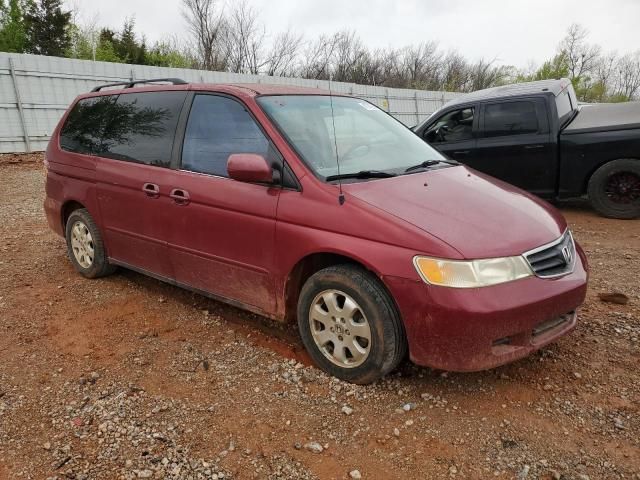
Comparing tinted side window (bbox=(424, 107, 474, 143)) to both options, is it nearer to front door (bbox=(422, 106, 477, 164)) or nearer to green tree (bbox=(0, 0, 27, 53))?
front door (bbox=(422, 106, 477, 164))

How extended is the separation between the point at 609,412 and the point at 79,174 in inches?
171

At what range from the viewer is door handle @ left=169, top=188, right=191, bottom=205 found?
3530mm

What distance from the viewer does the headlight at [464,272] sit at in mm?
2514

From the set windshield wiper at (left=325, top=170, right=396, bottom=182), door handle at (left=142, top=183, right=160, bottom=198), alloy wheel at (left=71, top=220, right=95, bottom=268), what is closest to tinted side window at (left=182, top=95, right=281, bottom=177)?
door handle at (left=142, top=183, right=160, bottom=198)

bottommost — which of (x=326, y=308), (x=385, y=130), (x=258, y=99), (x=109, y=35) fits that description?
(x=326, y=308)

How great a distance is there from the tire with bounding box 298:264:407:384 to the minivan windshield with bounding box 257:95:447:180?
68cm

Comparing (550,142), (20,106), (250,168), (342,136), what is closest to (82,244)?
(250,168)

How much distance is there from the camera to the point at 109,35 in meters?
30.5

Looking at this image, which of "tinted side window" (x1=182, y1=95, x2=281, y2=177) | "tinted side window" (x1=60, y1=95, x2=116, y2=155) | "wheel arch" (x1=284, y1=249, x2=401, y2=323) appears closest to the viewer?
"wheel arch" (x1=284, y1=249, x2=401, y2=323)

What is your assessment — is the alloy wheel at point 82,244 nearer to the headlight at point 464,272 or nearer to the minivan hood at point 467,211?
the minivan hood at point 467,211

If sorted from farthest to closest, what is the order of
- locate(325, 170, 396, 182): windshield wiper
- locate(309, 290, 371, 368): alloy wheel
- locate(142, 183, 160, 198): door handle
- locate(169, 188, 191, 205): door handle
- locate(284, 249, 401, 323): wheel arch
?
locate(142, 183, 160, 198): door handle
locate(169, 188, 191, 205): door handle
locate(325, 170, 396, 182): windshield wiper
locate(284, 249, 401, 323): wheel arch
locate(309, 290, 371, 368): alloy wheel

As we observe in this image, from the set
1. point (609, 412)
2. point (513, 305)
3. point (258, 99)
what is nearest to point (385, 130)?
point (258, 99)

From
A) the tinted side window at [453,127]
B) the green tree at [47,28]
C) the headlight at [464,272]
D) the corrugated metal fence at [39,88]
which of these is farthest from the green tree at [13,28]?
the headlight at [464,272]

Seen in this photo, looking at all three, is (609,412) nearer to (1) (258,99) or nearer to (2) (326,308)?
(2) (326,308)
